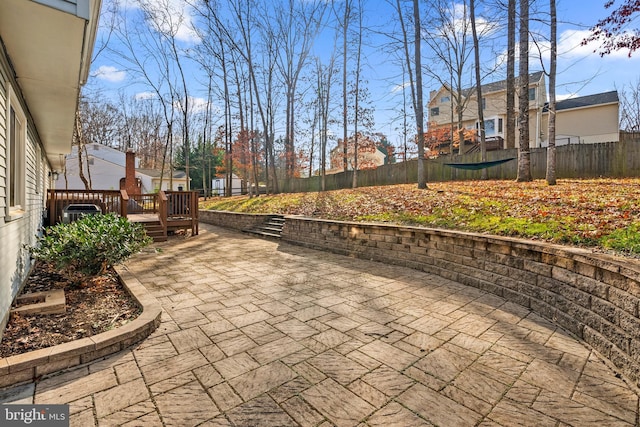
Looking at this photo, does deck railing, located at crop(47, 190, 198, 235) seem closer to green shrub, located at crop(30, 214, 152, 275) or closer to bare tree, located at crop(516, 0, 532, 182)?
green shrub, located at crop(30, 214, 152, 275)

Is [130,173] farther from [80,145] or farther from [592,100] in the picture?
[592,100]

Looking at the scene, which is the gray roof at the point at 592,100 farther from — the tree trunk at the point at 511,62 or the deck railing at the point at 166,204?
the deck railing at the point at 166,204

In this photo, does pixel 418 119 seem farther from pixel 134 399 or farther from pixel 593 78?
pixel 134 399

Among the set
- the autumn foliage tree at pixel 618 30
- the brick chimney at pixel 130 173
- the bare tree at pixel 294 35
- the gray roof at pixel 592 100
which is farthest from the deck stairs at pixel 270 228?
the gray roof at pixel 592 100

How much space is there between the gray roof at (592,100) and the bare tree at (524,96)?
44.3ft

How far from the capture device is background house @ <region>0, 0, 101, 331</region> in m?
2.27

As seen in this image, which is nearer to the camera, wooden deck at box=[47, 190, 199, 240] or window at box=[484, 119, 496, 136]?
wooden deck at box=[47, 190, 199, 240]

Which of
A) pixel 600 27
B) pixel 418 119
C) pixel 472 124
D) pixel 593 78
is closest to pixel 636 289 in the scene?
pixel 600 27

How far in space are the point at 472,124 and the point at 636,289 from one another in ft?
72.4

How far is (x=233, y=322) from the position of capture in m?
3.05

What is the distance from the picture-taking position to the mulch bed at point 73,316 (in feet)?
8.18

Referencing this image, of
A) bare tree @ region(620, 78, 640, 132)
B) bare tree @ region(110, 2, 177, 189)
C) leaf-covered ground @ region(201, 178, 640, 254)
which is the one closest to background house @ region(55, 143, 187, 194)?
bare tree @ region(110, 2, 177, 189)

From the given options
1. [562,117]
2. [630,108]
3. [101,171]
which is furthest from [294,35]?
[630,108]

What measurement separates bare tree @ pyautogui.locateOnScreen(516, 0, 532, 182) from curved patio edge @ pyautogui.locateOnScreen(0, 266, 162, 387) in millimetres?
8957
